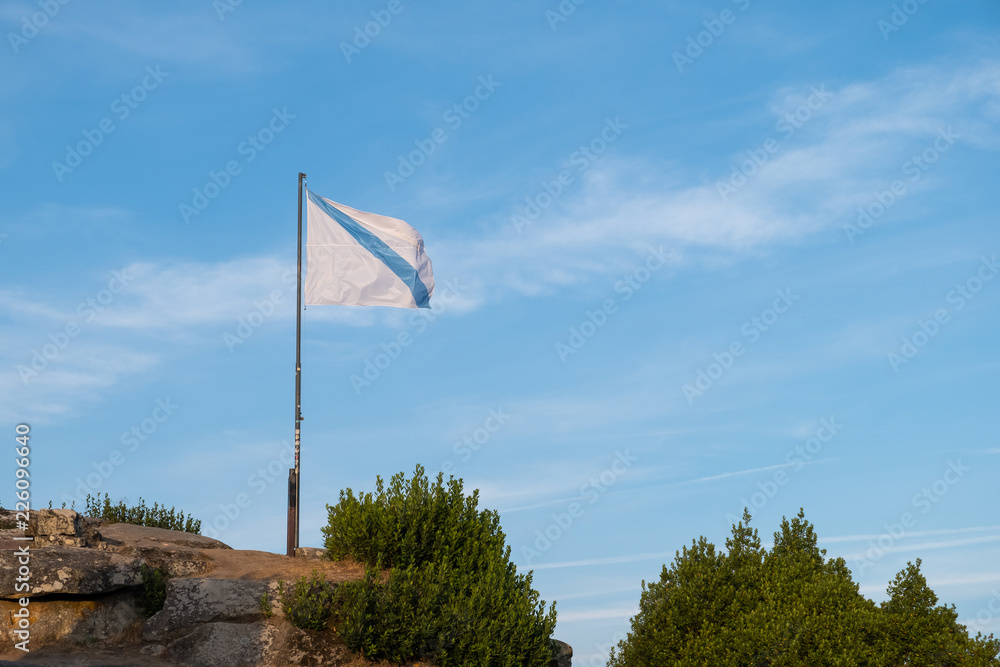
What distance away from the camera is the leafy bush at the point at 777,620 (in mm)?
20945

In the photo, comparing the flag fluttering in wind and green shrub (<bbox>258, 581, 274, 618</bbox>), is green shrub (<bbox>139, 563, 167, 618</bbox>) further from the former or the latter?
the flag fluttering in wind

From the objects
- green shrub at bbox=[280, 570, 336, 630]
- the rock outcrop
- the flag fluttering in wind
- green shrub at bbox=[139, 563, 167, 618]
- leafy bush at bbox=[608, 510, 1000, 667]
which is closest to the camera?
the rock outcrop

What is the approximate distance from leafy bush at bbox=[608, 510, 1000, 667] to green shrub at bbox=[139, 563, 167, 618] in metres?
12.2

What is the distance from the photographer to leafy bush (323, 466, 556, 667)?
17172 millimetres

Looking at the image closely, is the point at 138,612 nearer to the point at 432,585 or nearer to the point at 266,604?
the point at 266,604

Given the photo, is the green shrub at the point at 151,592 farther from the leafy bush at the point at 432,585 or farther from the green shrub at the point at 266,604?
the leafy bush at the point at 432,585

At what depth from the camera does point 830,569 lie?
25516 millimetres

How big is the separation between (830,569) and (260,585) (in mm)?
16697

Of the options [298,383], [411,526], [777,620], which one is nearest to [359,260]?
[298,383]

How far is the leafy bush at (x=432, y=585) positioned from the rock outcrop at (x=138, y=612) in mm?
747

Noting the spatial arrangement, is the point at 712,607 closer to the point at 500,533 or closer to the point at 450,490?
the point at 500,533

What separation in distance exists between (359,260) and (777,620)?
14353 mm

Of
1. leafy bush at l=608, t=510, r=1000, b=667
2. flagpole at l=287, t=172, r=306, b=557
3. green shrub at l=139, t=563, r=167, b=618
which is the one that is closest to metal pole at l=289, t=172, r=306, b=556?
flagpole at l=287, t=172, r=306, b=557

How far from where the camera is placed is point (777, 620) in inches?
834
